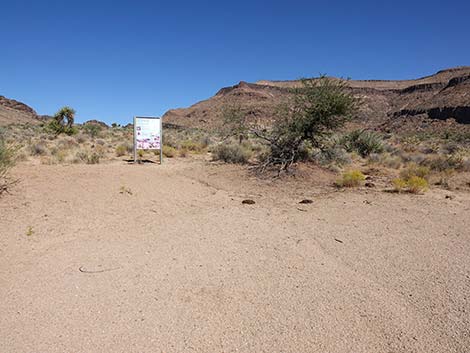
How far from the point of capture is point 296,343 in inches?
136

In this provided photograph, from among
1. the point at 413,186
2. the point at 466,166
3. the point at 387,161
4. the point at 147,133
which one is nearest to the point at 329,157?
the point at 387,161

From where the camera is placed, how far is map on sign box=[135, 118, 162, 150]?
1625 cm

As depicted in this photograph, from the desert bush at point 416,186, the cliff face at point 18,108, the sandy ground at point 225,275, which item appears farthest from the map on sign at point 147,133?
the cliff face at point 18,108

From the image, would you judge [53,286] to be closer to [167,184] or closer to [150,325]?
[150,325]

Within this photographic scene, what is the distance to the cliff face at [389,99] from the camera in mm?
72688

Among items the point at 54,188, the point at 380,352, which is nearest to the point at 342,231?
the point at 380,352

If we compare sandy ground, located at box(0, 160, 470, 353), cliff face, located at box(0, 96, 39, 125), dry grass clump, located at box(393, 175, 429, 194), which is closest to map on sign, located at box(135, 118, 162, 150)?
sandy ground, located at box(0, 160, 470, 353)

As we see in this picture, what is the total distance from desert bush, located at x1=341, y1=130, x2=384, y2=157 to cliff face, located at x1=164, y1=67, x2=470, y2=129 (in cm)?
3013

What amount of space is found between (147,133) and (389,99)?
109 meters

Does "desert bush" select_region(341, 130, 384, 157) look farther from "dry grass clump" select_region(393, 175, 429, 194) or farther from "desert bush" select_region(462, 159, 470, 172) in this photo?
"dry grass clump" select_region(393, 175, 429, 194)

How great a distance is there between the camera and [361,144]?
2330 cm

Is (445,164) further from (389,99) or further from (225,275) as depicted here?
(389,99)

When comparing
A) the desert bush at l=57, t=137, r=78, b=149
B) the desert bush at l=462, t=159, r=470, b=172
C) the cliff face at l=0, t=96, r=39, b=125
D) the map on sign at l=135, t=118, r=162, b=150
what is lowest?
the desert bush at l=462, t=159, r=470, b=172

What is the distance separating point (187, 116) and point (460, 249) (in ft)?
386
